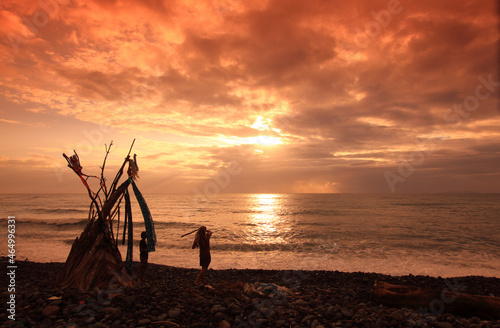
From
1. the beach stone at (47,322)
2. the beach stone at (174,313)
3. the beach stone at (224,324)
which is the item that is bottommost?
the beach stone at (224,324)

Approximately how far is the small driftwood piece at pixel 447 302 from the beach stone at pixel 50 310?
911 cm

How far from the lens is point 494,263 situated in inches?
672

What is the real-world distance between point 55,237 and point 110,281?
23.3 m

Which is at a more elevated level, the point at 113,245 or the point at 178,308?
the point at 113,245

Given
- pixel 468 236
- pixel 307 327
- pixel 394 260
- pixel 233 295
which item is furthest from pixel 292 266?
pixel 468 236

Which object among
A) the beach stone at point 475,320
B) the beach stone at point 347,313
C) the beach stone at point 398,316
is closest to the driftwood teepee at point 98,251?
the beach stone at point 347,313

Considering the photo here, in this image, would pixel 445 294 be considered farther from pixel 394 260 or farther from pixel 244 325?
pixel 394 260

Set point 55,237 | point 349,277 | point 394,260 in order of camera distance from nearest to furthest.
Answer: point 349,277
point 394,260
point 55,237

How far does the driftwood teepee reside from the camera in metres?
8.08

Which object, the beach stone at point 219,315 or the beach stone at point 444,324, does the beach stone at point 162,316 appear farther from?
the beach stone at point 444,324

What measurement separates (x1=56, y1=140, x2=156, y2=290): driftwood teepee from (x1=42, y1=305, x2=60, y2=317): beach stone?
179cm

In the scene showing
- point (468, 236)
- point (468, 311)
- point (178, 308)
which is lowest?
point (468, 236)

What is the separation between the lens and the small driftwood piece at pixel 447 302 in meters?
7.23

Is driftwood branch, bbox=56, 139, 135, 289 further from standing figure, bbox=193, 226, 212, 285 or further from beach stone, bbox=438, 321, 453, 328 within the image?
beach stone, bbox=438, 321, 453, 328
